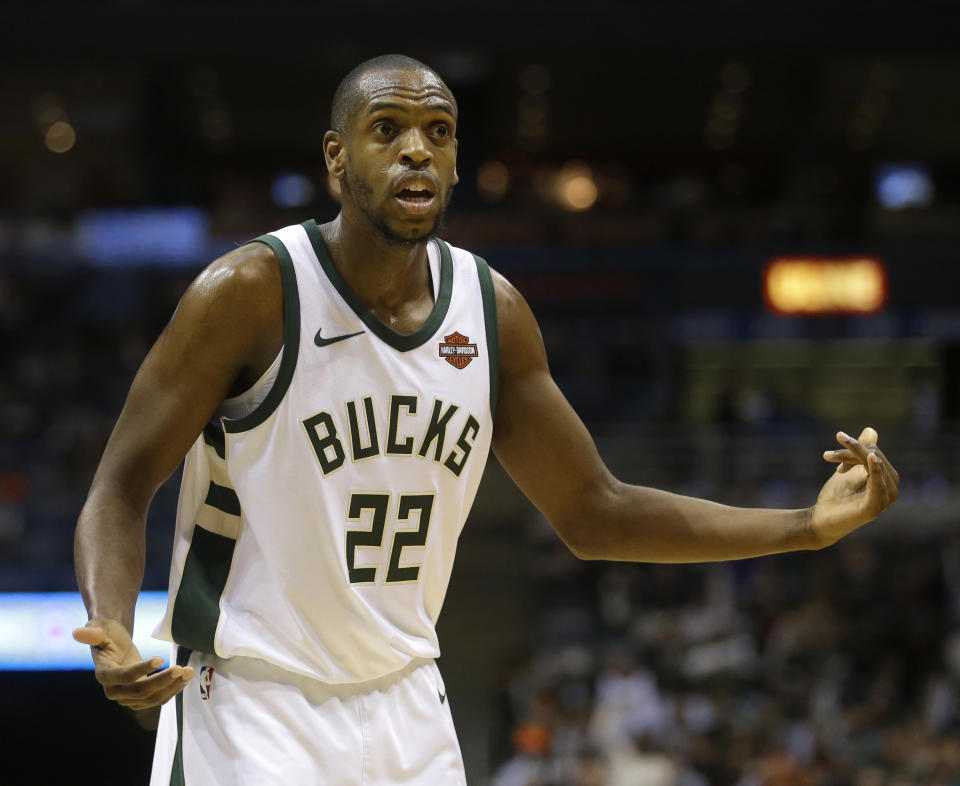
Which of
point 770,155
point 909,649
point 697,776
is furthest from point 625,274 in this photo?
point 770,155

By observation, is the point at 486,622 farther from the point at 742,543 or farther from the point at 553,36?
the point at 742,543

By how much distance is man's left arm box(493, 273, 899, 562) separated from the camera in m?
2.95

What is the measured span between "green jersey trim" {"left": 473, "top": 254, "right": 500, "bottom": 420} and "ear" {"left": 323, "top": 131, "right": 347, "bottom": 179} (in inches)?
15.4

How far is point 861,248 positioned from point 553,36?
16.1 ft

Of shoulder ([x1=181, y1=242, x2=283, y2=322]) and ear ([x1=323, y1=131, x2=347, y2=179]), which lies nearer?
shoulder ([x1=181, y1=242, x2=283, y2=322])

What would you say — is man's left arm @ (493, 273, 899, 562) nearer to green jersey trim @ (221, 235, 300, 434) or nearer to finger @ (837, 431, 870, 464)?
finger @ (837, 431, 870, 464)

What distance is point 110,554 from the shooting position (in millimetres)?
2471

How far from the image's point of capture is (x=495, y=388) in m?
2.91

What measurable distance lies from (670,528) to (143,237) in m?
15.1

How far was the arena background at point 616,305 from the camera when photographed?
10.3m

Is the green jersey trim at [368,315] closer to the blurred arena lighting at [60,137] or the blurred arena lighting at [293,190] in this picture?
the blurred arena lighting at [293,190]

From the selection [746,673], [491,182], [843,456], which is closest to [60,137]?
[491,182]

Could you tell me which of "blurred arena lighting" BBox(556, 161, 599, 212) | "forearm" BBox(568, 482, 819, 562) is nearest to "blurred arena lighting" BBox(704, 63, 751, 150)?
"blurred arena lighting" BBox(556, 161, 599, 212)

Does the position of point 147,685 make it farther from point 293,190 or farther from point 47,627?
point 293,190
